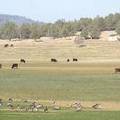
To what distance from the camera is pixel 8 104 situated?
2727 cm

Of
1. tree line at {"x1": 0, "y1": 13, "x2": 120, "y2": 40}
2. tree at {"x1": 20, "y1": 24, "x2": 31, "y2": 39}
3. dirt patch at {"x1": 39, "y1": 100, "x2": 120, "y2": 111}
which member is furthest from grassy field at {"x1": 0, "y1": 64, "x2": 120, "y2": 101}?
tree at {"x1": 20, "y1": 24, "x2": 31, "y2": 39}

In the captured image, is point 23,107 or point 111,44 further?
point 111,44

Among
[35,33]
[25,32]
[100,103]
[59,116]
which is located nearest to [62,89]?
[100,103]

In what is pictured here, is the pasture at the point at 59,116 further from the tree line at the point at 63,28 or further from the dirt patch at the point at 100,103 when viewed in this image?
the tree line at the point at 63,28

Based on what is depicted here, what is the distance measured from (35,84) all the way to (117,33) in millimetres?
87011

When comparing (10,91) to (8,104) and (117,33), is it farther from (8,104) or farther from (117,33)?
(117,33)

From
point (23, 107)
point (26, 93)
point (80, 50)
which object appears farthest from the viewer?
point (80, 50)

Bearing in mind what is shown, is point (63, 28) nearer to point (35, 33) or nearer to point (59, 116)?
point (35, 33)

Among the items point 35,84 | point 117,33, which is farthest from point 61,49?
point 35,84

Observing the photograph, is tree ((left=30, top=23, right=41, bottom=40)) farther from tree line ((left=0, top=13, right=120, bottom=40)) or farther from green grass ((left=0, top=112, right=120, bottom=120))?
green grass ((left=0, top=112, right=120, bottom=120))

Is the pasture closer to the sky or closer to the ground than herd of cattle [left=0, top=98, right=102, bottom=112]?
closer to the sky

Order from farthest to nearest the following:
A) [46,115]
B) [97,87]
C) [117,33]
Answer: [117,33], [97,87], [46,115]

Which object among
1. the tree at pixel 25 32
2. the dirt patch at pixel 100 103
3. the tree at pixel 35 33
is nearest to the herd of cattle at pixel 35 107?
the dirt patch at pixel 100 103

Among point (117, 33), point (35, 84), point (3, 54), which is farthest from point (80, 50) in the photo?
point (35, 84)
